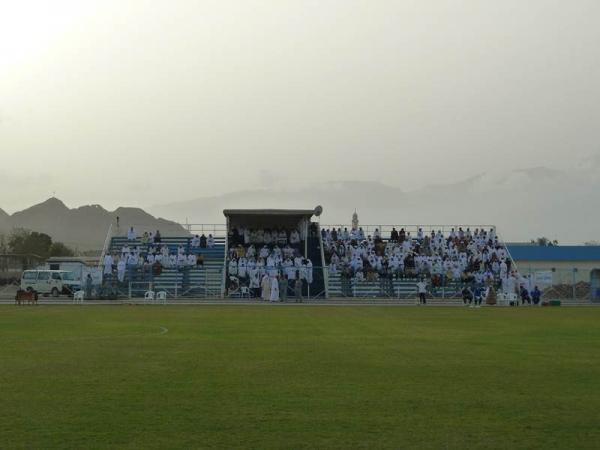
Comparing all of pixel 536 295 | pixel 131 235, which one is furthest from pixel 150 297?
pixel 536 295

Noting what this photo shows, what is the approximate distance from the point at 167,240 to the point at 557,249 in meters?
52.7

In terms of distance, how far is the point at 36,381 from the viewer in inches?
537

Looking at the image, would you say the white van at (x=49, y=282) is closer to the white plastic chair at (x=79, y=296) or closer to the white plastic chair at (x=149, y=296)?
the white plastic chair at (x=79, y=296)

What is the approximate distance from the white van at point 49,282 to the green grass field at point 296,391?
114 feet

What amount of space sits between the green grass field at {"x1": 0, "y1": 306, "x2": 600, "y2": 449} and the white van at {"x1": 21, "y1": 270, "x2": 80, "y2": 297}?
34.9 metres

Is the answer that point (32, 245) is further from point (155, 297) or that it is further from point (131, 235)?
point (155, 297)

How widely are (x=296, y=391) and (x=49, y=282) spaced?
4826cm

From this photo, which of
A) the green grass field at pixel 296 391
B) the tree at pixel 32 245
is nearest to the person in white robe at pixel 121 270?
the green grass field at pixel 296 391

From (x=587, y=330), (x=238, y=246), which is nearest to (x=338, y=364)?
(x=587, y=330)

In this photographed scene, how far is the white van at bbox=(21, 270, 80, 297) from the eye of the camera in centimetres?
5788

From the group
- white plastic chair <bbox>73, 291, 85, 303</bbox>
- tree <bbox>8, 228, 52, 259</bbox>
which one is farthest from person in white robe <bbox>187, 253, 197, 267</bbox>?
tree <bbox>8, 228, 52, 259</bbox>

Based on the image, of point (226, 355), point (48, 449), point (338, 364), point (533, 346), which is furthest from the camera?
point (533, 346)

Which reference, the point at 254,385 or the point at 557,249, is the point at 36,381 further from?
the point at 557,249

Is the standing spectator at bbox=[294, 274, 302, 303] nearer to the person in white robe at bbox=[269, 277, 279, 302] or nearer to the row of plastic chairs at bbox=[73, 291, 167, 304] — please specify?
the person in white robe at bbox=[269, 277, 279, 302]
